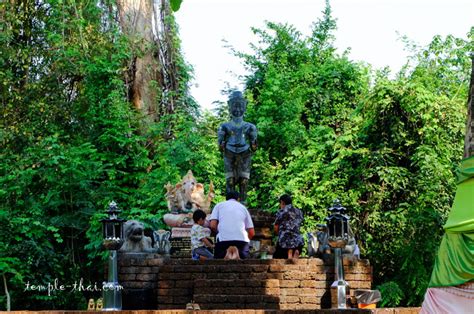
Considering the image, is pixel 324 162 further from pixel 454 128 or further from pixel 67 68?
pixel 67 68

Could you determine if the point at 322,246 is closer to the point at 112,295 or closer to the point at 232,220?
the point at 232,220

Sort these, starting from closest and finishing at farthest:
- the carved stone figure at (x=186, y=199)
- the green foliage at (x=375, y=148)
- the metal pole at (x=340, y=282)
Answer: the metal pole at (x=340, y=282) → the carved stone figure at (x=186, y=199) → the green foliage at (x=375, y=148)

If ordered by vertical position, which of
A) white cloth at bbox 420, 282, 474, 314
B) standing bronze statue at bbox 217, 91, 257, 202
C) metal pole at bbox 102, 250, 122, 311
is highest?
standing bronze statue at bbox 217, 91, 257, 202

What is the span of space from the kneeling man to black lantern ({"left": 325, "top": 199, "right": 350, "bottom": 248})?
1035mm

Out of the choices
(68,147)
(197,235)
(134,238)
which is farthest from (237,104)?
(68,147)

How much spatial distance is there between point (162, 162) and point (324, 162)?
345 centimetres

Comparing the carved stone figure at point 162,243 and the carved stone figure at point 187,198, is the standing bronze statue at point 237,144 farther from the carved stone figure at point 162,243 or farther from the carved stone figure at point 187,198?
the carved stone figure at point 162,243

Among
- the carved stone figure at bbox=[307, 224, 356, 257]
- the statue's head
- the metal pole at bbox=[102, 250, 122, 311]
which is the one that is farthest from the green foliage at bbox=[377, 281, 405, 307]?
the metal pole at bbox=[102, 250, 122, 311]

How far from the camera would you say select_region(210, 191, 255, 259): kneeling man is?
1408 centimetres

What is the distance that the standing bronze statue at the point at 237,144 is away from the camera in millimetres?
17156

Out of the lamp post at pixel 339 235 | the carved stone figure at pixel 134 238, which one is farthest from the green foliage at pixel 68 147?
the lamp post at pixel 339 235

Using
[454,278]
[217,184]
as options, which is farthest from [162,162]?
[454,278]

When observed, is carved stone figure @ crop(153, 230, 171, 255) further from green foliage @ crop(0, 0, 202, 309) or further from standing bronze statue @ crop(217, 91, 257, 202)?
green foliage @ crop(0, 0, 202, 309)

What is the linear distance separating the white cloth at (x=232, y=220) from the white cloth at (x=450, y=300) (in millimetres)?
5243
